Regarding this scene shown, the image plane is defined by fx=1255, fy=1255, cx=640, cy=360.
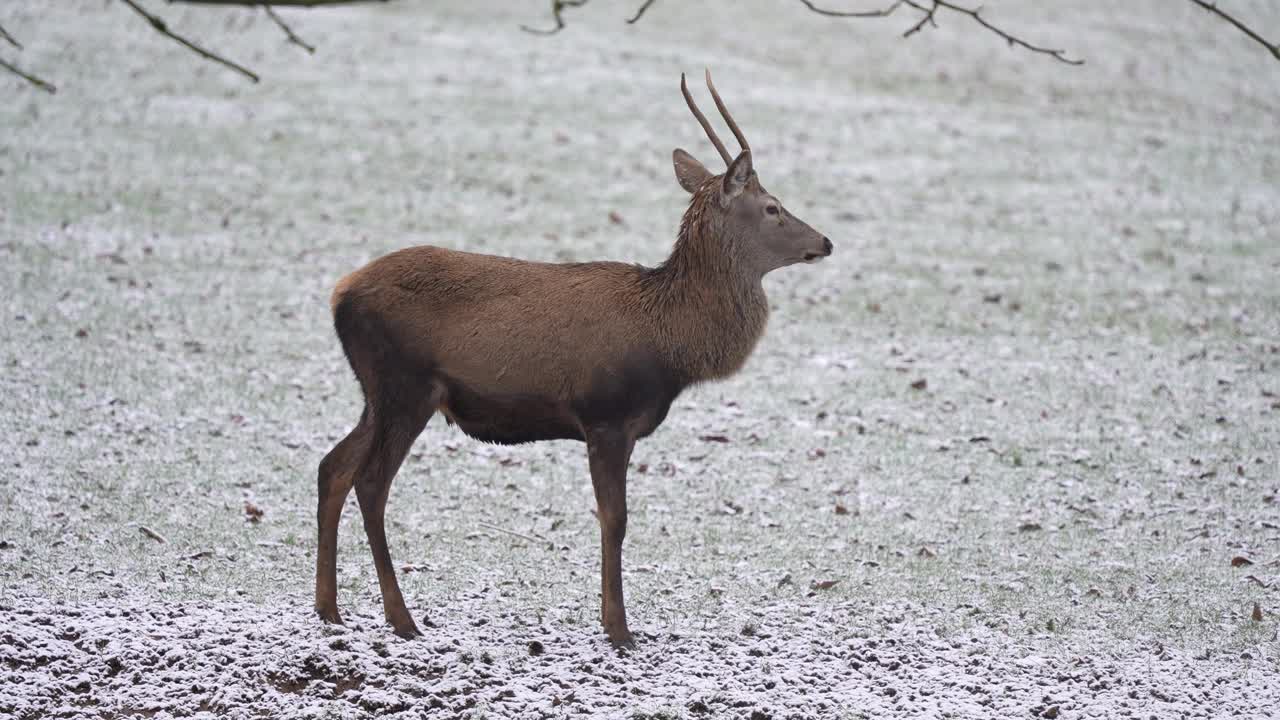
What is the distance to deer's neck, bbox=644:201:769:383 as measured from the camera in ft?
20.2

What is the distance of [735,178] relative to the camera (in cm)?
613

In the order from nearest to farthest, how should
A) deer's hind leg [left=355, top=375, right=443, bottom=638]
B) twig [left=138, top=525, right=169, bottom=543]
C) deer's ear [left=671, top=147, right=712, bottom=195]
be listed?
deer's hind leg [left=355, top=375, right=443, bottom=638], deer's ear [left=671, top=147, right=712, bottom=195], twig [left=138, top=525, right=169, bottom=543]

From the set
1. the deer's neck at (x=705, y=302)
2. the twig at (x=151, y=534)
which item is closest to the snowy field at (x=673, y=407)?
the twig at (x=151, y=534)

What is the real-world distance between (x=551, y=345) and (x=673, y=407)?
4.50 m

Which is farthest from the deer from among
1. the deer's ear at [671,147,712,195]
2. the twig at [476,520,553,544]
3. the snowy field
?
the twig at [476,520,553,544]

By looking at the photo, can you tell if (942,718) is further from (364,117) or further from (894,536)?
(364,117)

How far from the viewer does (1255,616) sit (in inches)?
276

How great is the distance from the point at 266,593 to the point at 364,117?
12.9 m

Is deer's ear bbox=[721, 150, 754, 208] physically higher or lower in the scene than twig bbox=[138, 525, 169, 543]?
higher

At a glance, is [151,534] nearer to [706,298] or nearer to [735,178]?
[706,298]

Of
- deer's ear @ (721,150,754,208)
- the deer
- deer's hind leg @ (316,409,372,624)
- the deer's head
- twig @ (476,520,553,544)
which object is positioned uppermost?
deer's ear @ (721,150,754,208)

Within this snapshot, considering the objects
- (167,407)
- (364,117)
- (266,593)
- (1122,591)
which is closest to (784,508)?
(1122,591)

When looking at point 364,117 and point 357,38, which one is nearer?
point 364,117

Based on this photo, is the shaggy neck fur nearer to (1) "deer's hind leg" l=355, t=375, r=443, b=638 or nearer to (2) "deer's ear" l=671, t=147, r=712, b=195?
(2) "deer's ear" l=671, t=147, r=712, b=195
